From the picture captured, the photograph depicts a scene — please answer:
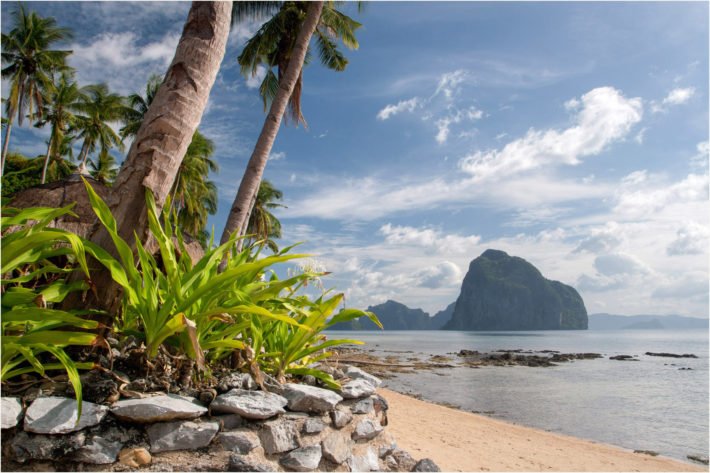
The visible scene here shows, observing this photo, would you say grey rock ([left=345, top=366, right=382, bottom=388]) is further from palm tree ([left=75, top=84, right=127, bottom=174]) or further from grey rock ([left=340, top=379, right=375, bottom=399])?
palm tree ([left=75, top=84, right=127, bottom=174])

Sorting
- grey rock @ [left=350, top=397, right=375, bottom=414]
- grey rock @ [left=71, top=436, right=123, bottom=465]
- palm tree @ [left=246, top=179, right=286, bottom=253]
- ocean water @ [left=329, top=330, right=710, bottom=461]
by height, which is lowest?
ocean water @ [left=329, top=330, right=710, bottom=461]

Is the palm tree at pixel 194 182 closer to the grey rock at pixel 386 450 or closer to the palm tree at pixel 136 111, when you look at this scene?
the palm tree at pixel 136 111

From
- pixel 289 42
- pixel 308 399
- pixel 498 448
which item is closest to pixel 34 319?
pixel 308 399

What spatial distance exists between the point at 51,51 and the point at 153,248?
29.9 metres

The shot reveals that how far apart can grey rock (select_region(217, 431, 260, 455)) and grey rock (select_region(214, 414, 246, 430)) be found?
67 mm

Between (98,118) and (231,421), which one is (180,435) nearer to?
(231,421)

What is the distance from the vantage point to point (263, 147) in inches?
302

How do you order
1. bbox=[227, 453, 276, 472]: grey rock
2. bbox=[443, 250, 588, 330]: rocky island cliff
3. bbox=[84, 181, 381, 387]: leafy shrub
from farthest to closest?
bbox=[443, 250, 588, 330]: rocky island cliff → bbox=[84, 181, 381, 387]: leafy shrub → bbox=[227, 453, 276, 472]: grey rock

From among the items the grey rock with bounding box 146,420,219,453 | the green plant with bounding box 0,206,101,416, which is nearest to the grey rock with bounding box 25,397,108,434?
the green plant with bounding box 0,206,101,416

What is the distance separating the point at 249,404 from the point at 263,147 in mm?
5867

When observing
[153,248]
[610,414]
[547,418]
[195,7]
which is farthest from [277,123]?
[610,414]

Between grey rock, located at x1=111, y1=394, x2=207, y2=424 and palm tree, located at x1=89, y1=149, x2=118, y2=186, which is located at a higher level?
palm tree, located at x1=89, y1=149, x2=118, y2=186

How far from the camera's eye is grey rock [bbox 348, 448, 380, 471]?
3057mm

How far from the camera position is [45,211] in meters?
2.31
